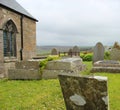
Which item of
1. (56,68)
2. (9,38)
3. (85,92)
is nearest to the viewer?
(85,92)

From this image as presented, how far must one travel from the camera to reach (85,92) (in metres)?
3.96

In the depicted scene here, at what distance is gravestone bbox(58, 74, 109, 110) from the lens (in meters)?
3.79

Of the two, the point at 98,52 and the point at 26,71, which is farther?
the point at 98,52

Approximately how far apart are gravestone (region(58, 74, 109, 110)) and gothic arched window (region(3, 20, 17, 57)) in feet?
39.4

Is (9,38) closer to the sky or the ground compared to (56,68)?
closer to the sky

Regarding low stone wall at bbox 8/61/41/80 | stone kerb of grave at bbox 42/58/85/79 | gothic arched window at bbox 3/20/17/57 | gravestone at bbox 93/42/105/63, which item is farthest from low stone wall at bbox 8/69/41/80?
Answer: gravestone at bbox 93/42/105/63

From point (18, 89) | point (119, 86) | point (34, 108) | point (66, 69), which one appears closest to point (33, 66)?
point (66, 69)

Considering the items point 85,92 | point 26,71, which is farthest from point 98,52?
point 85,92

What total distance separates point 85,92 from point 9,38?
43.1 feet

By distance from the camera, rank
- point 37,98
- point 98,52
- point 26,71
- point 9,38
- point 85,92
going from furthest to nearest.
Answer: point 98,52 → point 9,38 → point 26,71 → point 37,98 → point 85,92

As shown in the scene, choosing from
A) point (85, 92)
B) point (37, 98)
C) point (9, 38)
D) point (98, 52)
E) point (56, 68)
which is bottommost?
point (37, 98)

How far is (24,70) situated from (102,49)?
31.3 feet

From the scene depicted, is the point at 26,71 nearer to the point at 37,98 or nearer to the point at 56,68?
the point at 56,68

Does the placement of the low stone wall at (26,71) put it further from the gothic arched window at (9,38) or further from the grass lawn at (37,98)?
the gothic arched window at (9,38)
